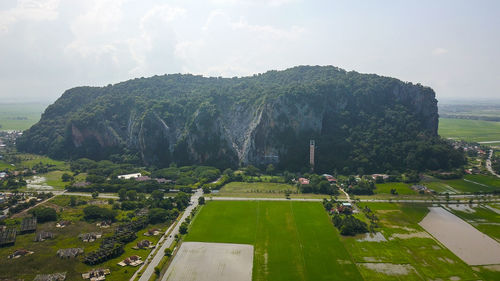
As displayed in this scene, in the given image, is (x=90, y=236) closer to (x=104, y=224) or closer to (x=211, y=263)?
(x=104, y=224)

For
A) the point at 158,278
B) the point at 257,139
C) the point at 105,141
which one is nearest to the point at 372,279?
the point at 158,278

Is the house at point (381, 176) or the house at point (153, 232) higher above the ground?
the house at point (381, 176)

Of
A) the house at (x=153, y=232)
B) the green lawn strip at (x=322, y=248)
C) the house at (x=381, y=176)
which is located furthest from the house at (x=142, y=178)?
the house at (x=381, y=176)

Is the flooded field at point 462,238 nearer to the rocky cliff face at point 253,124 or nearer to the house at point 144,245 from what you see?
the rocky cliff face at point 253,124

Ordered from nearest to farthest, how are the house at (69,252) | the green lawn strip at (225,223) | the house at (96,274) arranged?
the house at (96,274)
the house at (69,252)
the green lawn strip at (225,223)

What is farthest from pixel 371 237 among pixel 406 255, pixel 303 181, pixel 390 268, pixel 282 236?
pixel 303 181

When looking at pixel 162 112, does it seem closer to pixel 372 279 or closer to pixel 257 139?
pixel 257 139

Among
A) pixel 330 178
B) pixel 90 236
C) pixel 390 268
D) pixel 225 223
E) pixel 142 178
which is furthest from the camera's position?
pixel 330 178
